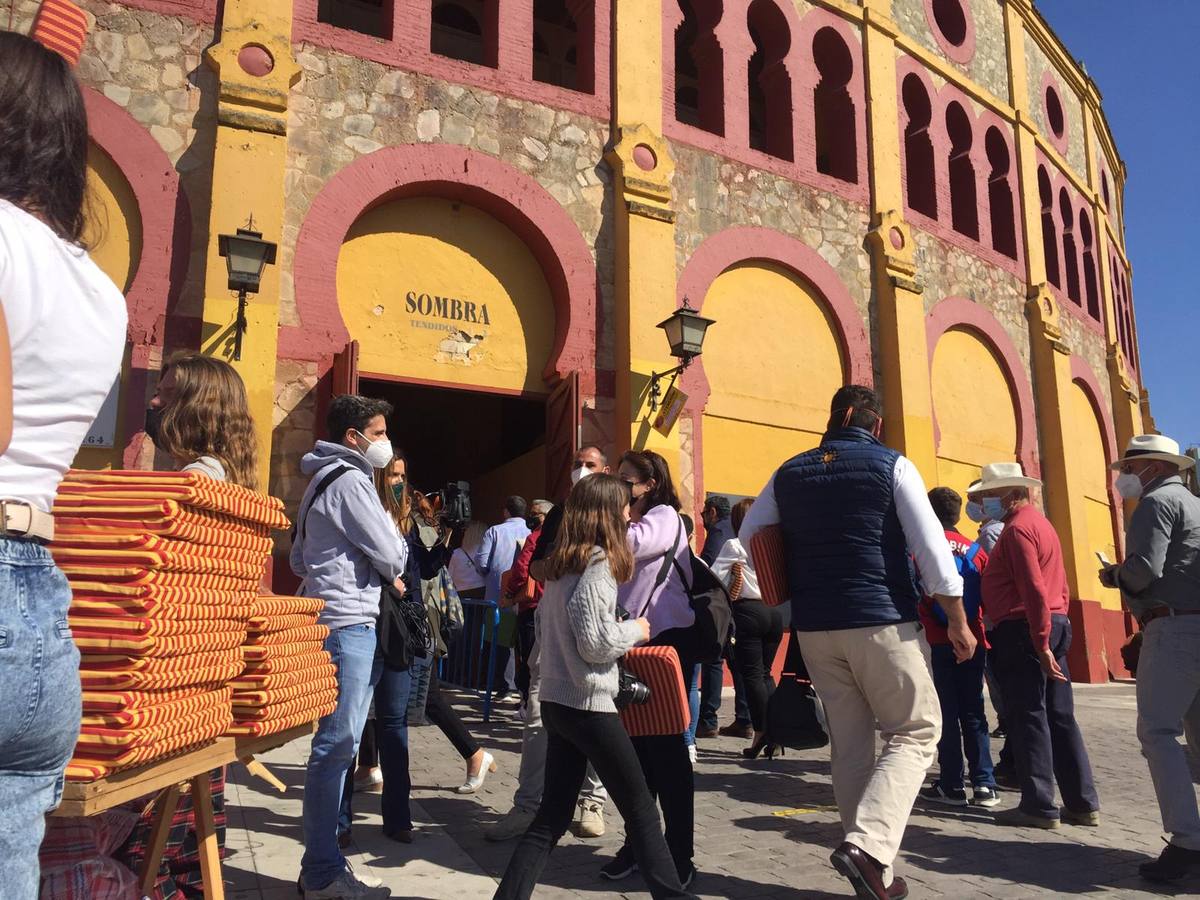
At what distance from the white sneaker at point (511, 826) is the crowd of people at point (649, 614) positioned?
1cm

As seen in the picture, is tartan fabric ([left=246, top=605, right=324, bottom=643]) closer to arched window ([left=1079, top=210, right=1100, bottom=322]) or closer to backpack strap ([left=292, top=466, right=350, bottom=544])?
backpack strap ([left=292, top=466, right=350, bottom=544])

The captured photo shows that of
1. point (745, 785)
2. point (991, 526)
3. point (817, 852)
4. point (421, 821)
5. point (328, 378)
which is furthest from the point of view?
point (328, 378)

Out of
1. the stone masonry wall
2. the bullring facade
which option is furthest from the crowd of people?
the stone masonry wall

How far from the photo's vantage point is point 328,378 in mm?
9508

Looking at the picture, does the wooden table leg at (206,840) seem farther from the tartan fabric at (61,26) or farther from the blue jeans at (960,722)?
the blue jeans at (960,722)

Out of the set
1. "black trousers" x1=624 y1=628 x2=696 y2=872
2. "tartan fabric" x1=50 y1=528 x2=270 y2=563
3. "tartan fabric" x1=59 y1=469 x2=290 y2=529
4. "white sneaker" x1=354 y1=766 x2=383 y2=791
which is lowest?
"white sneaker" x1=354 y1=766 x2=383 y2=791

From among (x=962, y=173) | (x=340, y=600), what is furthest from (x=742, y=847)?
(x=962, y=173)

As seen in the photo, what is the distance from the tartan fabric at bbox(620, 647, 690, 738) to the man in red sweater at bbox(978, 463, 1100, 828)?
2516mm

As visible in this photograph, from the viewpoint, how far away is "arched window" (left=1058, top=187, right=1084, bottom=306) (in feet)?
64.9

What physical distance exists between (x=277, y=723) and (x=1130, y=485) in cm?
449

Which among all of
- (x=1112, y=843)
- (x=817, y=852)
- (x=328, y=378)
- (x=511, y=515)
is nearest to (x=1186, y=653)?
(x=1112, y=843)

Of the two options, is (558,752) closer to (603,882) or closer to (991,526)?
(603,882)

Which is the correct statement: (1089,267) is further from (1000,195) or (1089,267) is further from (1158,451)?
(1158,451)

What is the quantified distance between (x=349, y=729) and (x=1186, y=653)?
395cm
